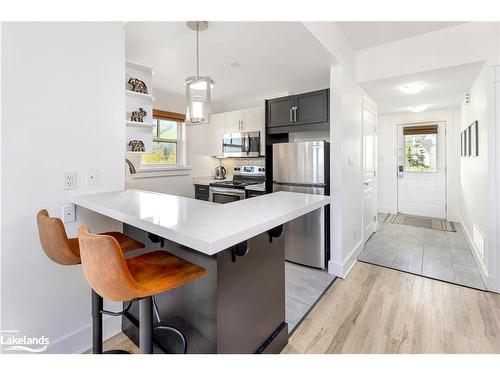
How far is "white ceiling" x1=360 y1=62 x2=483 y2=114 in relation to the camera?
9.01 feet

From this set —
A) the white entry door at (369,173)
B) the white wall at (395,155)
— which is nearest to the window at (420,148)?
the white wall at (395,155)

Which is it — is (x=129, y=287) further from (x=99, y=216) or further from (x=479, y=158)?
(x=479, y=158)

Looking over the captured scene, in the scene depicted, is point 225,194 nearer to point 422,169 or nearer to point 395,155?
point 395,155

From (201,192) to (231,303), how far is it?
127 inches

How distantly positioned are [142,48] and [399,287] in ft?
11.1

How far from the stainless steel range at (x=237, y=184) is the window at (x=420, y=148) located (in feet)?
10.9

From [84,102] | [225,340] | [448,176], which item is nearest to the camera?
[225,340]

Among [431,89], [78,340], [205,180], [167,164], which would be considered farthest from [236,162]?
[78,340]

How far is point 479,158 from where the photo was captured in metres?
2.81

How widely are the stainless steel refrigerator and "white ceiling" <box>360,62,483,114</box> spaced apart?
44.9 inches

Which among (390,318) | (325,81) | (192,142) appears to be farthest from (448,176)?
(192,142)

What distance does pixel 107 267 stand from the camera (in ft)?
3.16

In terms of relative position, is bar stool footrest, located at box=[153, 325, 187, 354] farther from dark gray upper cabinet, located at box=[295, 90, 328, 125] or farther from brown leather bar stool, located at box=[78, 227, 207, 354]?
dark gray upper cabinet, located at box=[295, 90, 328, 125]

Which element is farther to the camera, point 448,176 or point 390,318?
point 448,176
